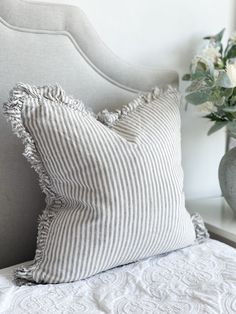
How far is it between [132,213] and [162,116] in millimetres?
307

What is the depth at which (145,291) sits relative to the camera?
97 centimetres

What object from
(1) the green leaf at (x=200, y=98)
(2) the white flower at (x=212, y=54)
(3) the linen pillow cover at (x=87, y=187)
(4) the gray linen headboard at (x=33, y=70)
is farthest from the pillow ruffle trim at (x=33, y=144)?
(2) the white flower at (x=212, y=54)

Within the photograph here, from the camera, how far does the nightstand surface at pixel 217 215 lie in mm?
1386

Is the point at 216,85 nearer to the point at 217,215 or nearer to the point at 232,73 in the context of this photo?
the point at 232,73

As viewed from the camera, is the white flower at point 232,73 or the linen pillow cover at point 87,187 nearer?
the linen pillow cover at point 87,187

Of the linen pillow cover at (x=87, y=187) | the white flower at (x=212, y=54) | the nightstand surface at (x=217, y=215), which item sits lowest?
the nightstand surface at (x=217, y=215)

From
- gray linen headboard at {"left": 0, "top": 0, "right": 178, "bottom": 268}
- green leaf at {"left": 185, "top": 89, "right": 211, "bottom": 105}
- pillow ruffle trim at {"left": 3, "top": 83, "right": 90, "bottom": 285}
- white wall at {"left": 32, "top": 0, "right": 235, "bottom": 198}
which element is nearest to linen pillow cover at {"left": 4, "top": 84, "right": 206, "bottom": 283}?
pillow ruffle trim at {"left": 3, "top": 83, "right": 90, "bottom": 285}

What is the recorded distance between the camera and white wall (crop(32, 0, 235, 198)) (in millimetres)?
1420

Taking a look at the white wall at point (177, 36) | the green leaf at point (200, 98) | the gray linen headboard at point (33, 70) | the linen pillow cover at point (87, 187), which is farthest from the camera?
the white wall at point (177, 36)

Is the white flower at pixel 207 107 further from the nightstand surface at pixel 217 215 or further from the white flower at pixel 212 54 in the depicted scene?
the nightstand surface at pixel 217 215

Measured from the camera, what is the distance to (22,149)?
3.95 ft

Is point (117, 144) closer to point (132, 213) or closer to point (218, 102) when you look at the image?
point (132, 213)

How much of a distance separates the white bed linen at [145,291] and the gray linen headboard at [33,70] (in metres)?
0.17

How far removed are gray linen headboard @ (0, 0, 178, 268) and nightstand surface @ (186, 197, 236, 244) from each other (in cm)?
51
